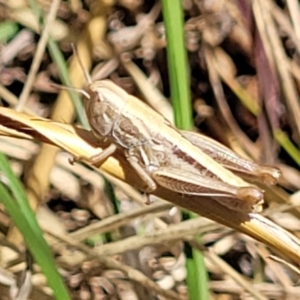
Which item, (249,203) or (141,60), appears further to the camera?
(141,60)

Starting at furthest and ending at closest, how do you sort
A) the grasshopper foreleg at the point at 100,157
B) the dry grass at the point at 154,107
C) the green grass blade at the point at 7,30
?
the green grass blade at the point at 7,30, the dry grass at the point at 154,107, the grasshopper foreleg at the point at 100,157

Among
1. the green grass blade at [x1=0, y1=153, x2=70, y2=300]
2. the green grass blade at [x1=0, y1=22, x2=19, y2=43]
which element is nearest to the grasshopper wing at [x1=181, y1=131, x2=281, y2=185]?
the green grass blade at [x1=0, y1=153, x2=70, y2=300]

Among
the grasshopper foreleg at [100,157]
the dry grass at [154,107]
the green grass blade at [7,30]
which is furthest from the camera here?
the green grass blade at [7,30]

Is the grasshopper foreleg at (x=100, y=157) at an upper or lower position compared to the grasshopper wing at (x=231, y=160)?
upper

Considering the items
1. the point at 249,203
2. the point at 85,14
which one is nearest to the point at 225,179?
the point at 249,203

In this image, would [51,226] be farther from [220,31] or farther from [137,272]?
[220,31]

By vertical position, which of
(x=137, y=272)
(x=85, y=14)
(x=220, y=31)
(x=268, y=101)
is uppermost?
(x=85, y=14)

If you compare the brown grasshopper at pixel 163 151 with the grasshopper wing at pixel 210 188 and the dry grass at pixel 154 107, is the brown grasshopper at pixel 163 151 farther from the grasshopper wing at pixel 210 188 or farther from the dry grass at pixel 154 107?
the dry grass at pixel 154 107

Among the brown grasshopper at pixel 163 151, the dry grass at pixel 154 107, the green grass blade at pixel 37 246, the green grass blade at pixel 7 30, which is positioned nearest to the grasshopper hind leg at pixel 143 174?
the brown grasshopper at pixel 163 151

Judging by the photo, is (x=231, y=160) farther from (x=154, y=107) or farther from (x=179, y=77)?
(x=154, y=107)
